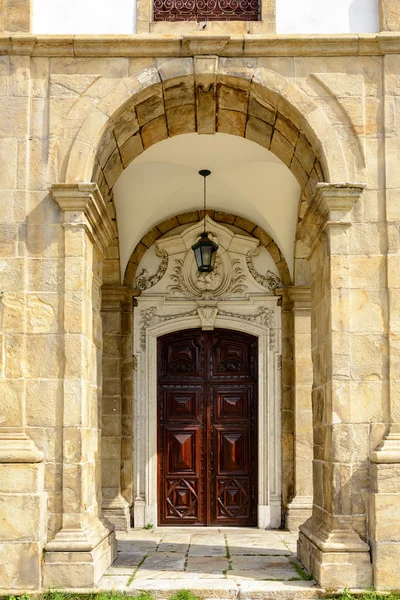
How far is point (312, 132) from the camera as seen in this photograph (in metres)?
6.43

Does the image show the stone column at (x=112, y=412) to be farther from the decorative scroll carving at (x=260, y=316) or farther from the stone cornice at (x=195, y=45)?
the stone cornice at (x=195, y=45)

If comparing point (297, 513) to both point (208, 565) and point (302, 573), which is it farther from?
point (302, 573)

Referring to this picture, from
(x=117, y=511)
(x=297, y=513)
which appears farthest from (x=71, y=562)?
(x=297, y=513)

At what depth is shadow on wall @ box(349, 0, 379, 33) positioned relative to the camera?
6.57 meters

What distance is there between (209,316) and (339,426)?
3.92m

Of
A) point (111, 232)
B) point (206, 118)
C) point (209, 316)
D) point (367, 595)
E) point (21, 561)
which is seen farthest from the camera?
point (209, 316)

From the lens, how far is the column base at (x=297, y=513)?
30.7ft

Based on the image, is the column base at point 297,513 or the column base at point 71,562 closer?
the column base at point 71,562

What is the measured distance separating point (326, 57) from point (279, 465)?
4.90 metres

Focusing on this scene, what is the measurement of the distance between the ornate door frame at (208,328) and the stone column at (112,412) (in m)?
0.29


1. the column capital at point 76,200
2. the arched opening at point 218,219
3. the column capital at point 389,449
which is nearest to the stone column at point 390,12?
the arched opening at point 218,219

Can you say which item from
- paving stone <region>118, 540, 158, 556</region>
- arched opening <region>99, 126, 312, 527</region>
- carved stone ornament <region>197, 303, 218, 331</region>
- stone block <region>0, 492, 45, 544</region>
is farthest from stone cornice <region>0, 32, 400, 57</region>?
paving stone <region>118, 540, 158, 556</region>

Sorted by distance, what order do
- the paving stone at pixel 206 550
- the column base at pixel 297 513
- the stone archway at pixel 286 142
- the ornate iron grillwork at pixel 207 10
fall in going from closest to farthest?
the stone archway at pixel 286 142
the ornate iron grillwork at pixel 207 10
the paving stone at pixel 206 550
the column base at pixel 297 513

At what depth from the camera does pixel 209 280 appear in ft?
32.7
